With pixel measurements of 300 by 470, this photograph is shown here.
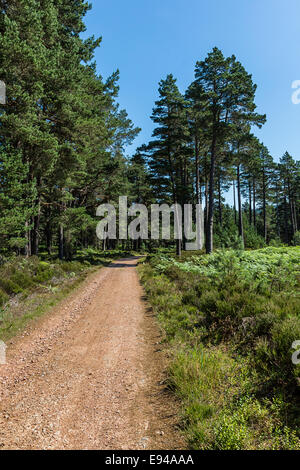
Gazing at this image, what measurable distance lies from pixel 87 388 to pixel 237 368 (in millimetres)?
2923

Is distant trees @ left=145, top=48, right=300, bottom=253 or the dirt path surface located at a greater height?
distant trees @ left=145, top=48, right=300, bottom=253

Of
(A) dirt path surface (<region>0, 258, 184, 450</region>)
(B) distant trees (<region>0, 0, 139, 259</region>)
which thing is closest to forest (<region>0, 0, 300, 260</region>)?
(B) distant trees (<region>0, 0, 139, 259</region>)

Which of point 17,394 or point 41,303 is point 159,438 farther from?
point 41,303

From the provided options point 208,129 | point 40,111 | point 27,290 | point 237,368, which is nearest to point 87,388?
point 237,368

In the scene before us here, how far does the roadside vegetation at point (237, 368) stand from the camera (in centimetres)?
300

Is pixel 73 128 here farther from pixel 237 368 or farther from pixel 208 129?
pixel 237 368

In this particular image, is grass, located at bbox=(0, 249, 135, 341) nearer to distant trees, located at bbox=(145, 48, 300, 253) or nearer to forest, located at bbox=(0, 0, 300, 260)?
forest, located at bbox=(0, 0, 300, 260)

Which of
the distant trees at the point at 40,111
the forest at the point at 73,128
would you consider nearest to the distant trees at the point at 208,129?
the forest at the point at 73,128

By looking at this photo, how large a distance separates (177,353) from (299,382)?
2397mm

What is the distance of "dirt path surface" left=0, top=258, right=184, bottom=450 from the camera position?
10.5 feet

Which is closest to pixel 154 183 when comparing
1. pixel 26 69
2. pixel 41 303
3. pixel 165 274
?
pixel 165 274

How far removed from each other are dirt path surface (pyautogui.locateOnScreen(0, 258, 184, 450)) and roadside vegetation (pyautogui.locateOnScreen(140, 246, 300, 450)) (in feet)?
1.53

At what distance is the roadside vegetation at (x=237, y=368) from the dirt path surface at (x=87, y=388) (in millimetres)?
466

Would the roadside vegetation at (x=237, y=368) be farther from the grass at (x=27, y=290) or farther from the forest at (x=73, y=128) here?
the forest at (x=73, y=128)
